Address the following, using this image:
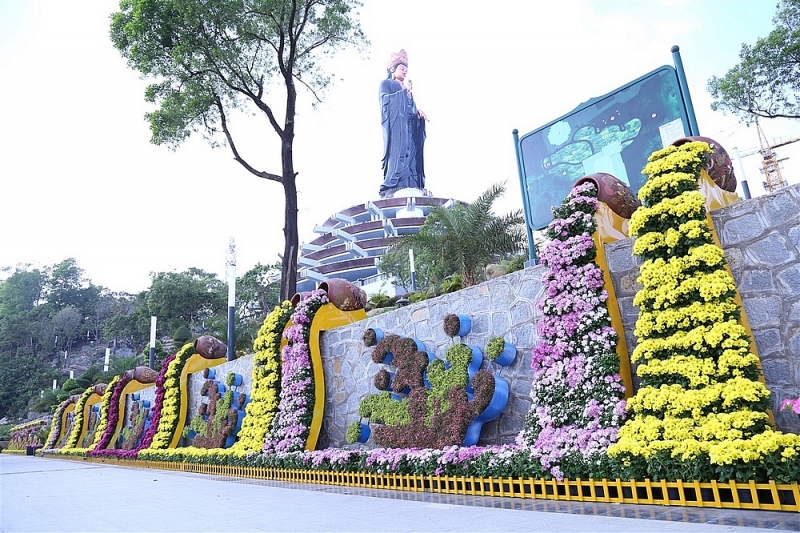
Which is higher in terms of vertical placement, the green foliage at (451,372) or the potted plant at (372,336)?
the potted plant at (372,336)

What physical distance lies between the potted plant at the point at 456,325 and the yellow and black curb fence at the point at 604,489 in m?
1.39

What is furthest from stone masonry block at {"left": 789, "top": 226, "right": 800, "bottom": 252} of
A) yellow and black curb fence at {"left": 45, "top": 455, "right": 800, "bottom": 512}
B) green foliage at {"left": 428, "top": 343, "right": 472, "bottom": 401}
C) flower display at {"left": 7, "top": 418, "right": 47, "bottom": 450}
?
flower display at {"left": 7, "top": 418, "right": 47, "bottom": 450}

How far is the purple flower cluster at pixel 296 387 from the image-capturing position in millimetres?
7301

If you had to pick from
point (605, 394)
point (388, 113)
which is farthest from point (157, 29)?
point (388, 113)

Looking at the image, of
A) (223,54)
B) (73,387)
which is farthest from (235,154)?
(73,387)

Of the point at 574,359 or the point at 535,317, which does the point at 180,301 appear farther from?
the point at 574,359

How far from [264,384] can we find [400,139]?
3489 cm

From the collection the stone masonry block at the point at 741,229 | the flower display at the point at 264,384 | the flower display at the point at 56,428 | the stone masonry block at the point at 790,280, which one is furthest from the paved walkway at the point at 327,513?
the flower display at the point at 56,428

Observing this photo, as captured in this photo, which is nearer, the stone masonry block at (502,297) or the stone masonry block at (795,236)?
the stone masonry block at (795,236)

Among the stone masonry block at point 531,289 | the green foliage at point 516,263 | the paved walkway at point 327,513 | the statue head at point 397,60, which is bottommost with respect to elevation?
the paved walkway at point 327,513

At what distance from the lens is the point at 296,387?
7523 mm

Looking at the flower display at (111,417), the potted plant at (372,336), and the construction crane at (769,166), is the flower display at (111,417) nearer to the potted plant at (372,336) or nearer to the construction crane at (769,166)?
the potted plant at (372,336)

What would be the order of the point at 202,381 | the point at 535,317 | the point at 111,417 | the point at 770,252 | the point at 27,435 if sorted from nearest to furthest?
1. the point at 770,252
2. the point at 535,317
3. the point at 202,381
4. the point at 111,417
5. the point at 27,435

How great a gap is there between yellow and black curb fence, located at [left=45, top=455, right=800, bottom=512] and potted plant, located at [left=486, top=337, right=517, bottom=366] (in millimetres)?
1139
